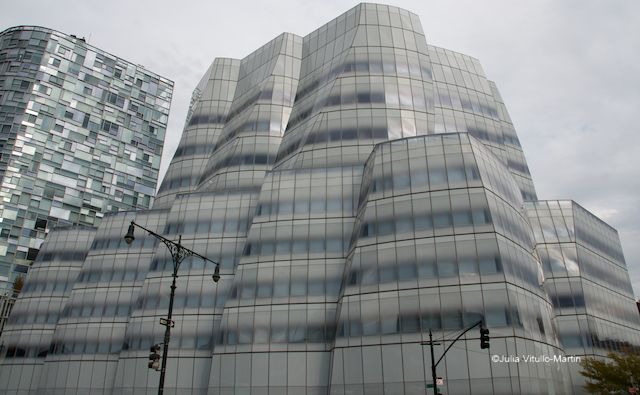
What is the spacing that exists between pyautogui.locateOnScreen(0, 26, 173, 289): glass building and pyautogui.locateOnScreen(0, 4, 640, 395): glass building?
17.3m

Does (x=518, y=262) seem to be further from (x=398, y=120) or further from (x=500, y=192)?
(x=398, y=120)

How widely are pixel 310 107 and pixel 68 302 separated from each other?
38.1m

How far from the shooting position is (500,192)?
142ft

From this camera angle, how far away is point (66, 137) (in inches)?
3401

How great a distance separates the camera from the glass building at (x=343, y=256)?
38062 mm

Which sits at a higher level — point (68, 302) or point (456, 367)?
point (68, 302)

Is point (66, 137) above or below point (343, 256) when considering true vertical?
above

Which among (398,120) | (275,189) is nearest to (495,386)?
(275,189)

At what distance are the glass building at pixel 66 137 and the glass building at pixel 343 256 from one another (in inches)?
682

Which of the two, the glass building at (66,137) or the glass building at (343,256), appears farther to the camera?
the glass building at (66,137)

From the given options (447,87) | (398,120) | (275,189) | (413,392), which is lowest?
(413,392)

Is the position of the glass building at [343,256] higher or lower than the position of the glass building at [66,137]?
lower

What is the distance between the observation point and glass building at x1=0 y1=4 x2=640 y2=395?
125ft

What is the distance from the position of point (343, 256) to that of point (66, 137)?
6464cm
